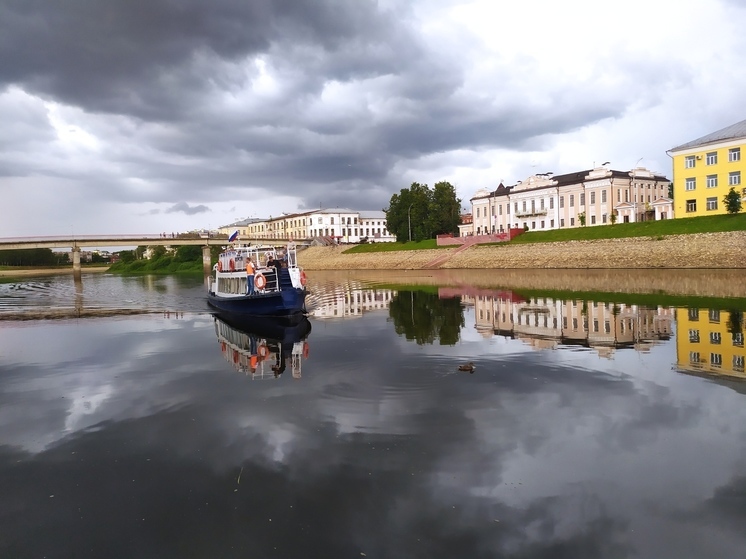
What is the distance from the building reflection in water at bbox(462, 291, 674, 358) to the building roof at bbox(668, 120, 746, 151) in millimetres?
53475

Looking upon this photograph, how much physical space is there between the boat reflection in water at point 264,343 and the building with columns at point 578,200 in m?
76.6

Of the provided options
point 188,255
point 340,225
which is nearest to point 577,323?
point 188,255

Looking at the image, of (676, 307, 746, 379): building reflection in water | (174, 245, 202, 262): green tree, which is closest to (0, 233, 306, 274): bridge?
(174, 245, 202, 262): green tree

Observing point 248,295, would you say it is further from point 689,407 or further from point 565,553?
point 565,553

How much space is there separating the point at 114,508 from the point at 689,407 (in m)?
12.7

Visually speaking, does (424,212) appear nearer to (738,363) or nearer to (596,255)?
(596,255)

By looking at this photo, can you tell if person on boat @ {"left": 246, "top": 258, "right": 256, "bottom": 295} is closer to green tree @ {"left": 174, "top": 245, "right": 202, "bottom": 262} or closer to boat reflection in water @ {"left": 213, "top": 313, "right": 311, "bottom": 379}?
boat reflection in water @ {"left": 213, "top": 313, "right": 311, "bottom": 379}

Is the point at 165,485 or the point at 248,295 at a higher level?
the point at 248,295

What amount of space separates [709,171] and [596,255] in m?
21.2

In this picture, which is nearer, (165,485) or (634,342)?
(165,485)

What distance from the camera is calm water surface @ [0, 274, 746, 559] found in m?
7.60

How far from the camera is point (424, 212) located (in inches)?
4911

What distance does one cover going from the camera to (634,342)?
67.5ft

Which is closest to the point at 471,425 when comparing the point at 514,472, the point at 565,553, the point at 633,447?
the point at 514,472
